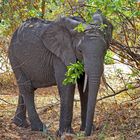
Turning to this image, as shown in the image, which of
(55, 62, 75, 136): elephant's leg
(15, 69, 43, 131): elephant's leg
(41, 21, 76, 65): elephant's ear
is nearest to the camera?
(41, 21, 76, 65): elephant's ear

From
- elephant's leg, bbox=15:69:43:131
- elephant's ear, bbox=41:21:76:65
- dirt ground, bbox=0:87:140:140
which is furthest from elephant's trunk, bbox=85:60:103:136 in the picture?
elephant's leg, bbox=15:69:43:131

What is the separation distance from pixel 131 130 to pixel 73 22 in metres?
1.91

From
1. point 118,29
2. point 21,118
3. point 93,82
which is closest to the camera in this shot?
point 93,82

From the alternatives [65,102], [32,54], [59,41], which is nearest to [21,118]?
[32,54]

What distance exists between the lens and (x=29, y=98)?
357 inches

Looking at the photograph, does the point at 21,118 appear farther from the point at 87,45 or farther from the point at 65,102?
the point at 87,45

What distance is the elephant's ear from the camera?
797 centimetres

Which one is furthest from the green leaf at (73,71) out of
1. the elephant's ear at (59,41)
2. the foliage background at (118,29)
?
the foliage background at (118,29)

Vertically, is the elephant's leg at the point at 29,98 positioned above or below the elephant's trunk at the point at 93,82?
below

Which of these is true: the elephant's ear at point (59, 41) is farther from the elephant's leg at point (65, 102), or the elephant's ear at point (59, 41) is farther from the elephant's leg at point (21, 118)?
the elephant's leg at point (21, 118)

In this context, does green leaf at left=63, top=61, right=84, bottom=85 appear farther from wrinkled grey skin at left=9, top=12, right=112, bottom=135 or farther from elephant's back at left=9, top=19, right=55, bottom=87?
elephant's back at left=9, top=19, right=55, bottom=87

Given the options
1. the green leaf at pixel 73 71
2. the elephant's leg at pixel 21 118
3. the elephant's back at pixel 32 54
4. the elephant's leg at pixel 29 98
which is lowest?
the elephant's leg at pixel 21 118

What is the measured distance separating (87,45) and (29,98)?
208 centimetres

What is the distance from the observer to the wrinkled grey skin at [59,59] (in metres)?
7.35
